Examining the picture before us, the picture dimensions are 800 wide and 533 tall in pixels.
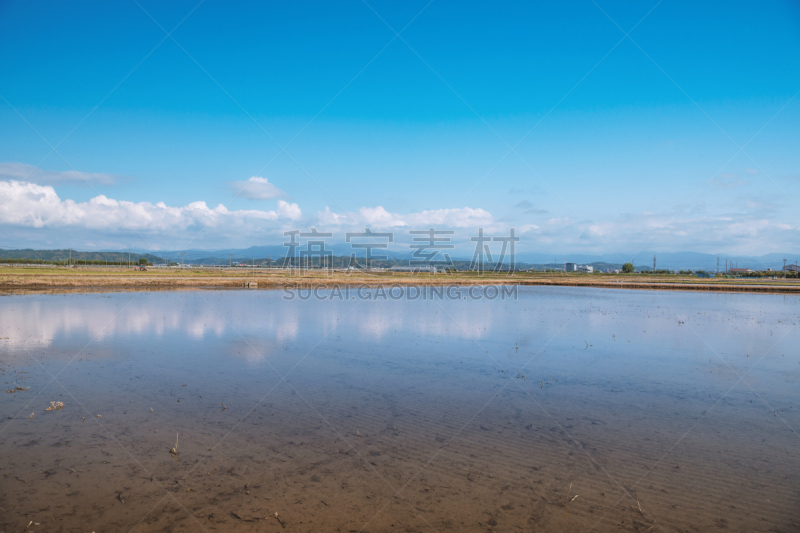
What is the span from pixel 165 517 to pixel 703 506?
723 centimetres

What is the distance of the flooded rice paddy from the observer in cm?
559

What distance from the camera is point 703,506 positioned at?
19.2 ft

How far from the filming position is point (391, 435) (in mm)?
7949

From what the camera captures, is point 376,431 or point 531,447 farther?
point 376,431

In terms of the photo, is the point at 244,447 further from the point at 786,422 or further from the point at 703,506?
the point at 786,422

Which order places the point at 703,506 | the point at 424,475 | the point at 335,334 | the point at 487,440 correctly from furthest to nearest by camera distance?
the point at 335,334
the point at 487,440
the point at 424,475
the point at 703,506

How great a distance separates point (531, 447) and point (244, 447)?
200 inches

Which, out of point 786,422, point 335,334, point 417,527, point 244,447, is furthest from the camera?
point 335,334

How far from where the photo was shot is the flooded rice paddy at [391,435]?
559 centimetres

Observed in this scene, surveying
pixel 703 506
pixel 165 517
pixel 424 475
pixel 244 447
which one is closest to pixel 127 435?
pixel 244 447

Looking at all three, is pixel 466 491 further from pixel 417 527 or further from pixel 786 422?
pixel 786 422

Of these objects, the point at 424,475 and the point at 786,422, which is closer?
the point at 424,475

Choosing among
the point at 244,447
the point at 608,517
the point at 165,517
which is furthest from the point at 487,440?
the point at 165,517

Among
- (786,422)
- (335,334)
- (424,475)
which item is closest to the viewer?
(424,475)
